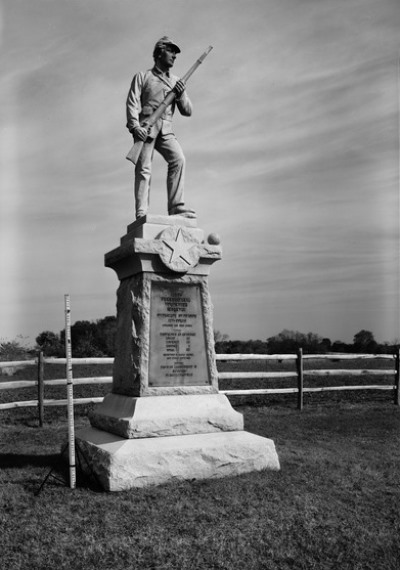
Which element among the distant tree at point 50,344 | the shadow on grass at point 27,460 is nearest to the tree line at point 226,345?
the distant tree at point 50,344

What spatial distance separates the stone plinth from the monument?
1 centimetres

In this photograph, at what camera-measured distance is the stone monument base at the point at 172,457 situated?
512 cm

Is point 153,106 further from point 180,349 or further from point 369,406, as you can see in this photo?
point 369,406

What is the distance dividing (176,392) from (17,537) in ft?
7.63

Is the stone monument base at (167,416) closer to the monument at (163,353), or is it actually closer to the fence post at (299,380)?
the monument at (163,353)

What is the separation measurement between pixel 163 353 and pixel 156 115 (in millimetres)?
2837

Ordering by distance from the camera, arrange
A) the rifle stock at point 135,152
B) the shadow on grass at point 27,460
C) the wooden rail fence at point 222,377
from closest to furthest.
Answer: the shadow on grass at point 27,460 → the rifle stock at point 135,152 → the wooden rail fence at point 222,377

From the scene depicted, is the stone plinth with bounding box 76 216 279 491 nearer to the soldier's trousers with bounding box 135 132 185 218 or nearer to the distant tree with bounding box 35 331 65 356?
the soldier's trousers with bounding box 135 132 185 218

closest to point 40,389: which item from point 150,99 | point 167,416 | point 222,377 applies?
point 222,377

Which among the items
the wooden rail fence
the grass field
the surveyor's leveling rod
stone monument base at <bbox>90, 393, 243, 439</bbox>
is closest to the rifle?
the surveyor's leveling rod

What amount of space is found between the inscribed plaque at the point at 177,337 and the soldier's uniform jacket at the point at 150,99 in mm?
1990

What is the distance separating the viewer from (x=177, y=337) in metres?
6.09

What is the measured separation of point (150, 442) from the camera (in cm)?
543

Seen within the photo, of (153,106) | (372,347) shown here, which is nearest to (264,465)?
(153,106)
